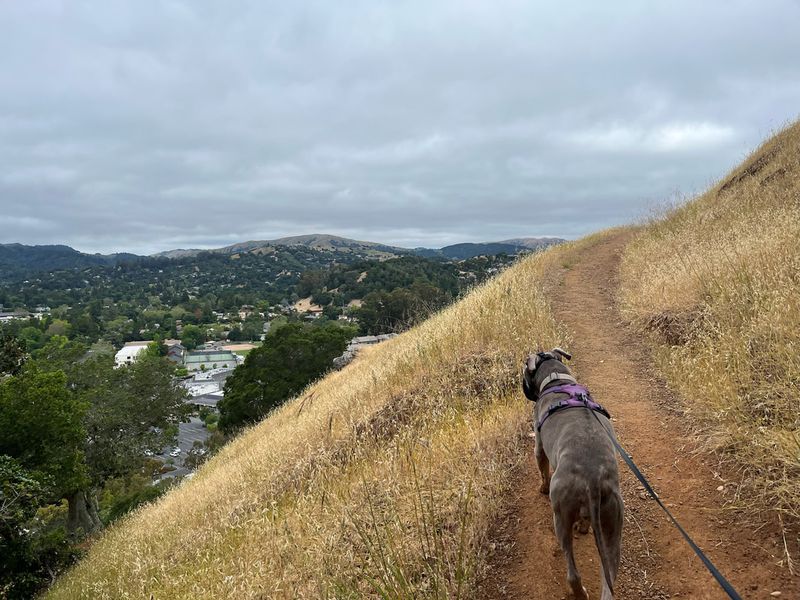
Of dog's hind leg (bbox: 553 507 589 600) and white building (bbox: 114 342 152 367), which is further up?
dog's hind leg (bbox: 553 507 589 600)

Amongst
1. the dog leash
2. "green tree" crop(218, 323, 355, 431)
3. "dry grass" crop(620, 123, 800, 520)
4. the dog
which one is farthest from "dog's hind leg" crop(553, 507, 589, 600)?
"green tree" crop(218, 323, 355, 431)

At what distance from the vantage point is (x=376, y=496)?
3.96m

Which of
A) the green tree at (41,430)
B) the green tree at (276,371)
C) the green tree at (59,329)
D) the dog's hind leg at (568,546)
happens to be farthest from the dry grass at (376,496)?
the green tree at (59,329)

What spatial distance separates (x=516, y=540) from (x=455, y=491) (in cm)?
60

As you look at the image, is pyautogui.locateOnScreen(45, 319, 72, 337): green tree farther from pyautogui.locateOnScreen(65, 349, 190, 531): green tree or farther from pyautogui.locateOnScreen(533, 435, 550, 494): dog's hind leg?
pyautogui.locateOnScreen(533, 435, 550, 494): dog's hind leg

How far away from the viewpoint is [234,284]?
156125 mm

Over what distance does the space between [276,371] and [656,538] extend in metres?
27.3

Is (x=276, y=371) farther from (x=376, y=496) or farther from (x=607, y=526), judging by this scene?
(x=607, y=526)

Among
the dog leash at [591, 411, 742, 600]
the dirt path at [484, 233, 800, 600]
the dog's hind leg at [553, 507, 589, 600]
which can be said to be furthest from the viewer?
the dirt path at [484, 233, 800, 600]

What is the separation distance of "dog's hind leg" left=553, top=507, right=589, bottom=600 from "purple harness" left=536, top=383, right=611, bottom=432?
75cm

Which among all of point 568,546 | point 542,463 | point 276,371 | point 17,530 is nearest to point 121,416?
point 276,371

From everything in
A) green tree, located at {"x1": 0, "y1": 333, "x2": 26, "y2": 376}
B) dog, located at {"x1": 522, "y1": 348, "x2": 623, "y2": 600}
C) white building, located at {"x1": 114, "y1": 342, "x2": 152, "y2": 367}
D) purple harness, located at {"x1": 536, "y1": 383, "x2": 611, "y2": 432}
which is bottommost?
white building, located at {"x1": 114, "y1": 342, "x2": 152, "y2": 367}

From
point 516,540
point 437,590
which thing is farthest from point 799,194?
point 437,590

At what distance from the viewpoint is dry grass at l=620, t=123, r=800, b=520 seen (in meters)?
3.26
